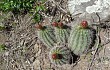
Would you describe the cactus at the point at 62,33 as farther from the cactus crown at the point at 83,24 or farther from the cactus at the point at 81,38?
the cactus crown at the point at 83,24

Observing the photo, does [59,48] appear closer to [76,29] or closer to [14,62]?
[76,29]

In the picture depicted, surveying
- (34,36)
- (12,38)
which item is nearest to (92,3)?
(34,36)

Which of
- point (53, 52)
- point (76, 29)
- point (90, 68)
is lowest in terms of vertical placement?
point (90, 68)

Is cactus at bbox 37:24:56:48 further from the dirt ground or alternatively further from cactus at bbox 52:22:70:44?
the dirt ground

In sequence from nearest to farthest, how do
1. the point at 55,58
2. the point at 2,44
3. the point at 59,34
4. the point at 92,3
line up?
the point at 55,58, the point at 59,34, the point at 92,3, the point at 2,44

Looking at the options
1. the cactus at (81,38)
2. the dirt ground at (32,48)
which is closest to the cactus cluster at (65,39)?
the cactus at (81,38)

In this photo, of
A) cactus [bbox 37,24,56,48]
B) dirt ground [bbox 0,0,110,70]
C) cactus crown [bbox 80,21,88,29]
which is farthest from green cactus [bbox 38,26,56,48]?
cactus crown [bbox 80,21,88,29]
